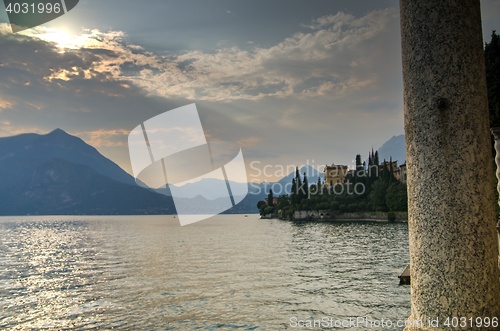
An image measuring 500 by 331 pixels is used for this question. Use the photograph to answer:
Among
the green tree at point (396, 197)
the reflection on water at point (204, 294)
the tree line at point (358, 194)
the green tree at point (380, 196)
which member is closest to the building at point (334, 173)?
the tree line at point (358, 194)

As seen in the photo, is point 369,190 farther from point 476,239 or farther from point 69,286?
point 476,239

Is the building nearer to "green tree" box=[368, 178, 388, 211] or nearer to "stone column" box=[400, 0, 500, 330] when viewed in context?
"green tree" box=[368, 178, 388, 211]

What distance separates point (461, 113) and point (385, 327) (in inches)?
337

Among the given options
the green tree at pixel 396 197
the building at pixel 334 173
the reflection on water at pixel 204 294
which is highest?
the building at pixel 334 173

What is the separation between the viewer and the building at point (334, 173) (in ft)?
469

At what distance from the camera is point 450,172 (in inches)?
95.7

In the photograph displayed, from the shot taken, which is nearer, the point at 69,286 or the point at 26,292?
the point at 26,292

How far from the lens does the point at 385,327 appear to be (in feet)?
31.8

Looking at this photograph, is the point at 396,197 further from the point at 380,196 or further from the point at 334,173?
the point at 334,173

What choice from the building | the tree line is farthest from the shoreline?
the building

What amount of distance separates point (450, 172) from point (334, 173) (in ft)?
475

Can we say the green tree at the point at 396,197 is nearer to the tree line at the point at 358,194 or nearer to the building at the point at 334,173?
the tree line at the point at 358,194

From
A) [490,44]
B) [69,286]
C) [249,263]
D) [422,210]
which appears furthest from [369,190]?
[422,210]

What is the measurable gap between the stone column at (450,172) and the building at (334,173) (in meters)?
143
